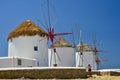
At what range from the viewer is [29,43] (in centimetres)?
3216

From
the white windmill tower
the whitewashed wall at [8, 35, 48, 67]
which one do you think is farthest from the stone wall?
the white windmill tower

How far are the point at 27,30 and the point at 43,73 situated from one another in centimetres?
1250

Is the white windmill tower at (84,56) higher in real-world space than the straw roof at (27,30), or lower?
lower

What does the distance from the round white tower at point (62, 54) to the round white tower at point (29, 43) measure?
5.29ft

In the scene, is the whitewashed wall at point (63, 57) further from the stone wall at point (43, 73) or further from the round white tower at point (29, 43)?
the stone wall at point (43, 73)

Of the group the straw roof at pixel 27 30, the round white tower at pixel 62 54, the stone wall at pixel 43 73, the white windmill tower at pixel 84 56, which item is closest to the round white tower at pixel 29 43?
the straw roof at pixel 27 30

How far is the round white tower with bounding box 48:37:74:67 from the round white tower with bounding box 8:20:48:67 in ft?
5.29

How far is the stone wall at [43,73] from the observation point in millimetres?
A: 19859

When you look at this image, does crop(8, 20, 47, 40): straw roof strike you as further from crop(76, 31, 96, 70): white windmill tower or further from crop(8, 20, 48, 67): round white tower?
crop(76, 31, 96, 70): white windmill tower

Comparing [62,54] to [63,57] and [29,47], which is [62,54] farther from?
[29,47]

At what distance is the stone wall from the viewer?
65.2 ft

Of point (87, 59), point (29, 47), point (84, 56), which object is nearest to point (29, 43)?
point (29, 47)

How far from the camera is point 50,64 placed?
109 feet

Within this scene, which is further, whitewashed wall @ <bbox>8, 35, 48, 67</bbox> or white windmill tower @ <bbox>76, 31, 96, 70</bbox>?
white windmill tower @ <bbox>76, 31, 96, 70</bbox>
